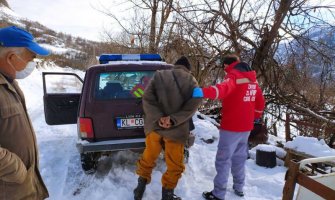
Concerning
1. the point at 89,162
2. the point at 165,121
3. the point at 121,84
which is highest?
the point at 121,84

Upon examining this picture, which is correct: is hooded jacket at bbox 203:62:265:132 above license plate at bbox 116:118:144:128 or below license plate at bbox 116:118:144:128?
above

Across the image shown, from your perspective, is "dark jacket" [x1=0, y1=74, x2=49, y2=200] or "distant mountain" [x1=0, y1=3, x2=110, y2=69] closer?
"dark jacket" [x1=0, y1=74, x2=49, y2=200]

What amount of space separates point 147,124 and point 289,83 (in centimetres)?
831

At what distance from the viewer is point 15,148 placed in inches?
80.1

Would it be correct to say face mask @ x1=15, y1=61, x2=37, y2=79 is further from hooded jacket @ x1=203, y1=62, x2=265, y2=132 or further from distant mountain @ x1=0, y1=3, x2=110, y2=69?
distant mountain @ x1=0, y1=3, x2=110, y2=69

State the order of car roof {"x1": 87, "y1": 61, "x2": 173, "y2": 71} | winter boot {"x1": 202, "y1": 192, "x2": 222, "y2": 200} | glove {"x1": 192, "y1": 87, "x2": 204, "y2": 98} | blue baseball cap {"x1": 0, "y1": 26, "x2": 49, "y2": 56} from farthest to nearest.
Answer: car roof {"x1": 87, "y1": 61, "x2": 173, "y2": 71} → winter boot {"x1": 202, "y1": 192, "x2": 222, "y2": 200} → glove {"x1": 192, "y1": 87, "x2": 204, "y2": 98} → blue baseball cap {"x1": 0, "y1": 26, "x2": 49, "y2": 56}

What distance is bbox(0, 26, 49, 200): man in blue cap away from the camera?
1.95 m

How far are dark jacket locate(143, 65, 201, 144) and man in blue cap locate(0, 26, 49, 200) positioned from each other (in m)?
1.75

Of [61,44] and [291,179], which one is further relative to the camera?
[61,44]

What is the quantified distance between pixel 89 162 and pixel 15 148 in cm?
307

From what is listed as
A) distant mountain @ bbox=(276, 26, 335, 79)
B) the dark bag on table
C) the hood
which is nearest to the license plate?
the hood

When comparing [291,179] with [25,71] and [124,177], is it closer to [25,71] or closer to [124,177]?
[25,71]

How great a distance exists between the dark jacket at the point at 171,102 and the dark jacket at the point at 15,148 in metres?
1.80

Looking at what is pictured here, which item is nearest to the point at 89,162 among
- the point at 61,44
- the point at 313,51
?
the point at 313,51
